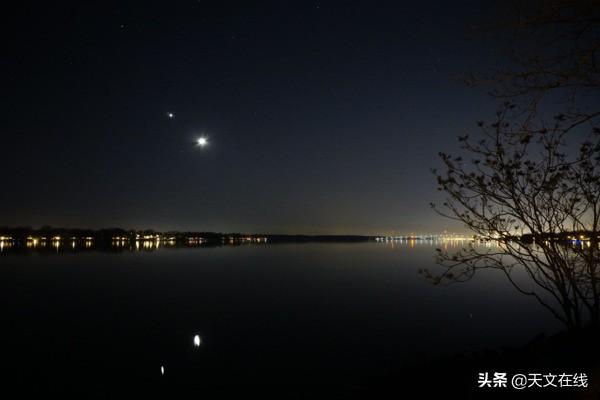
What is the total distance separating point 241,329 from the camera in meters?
17.5

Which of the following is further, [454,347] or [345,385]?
[454,347]

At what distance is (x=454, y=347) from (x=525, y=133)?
522 inches

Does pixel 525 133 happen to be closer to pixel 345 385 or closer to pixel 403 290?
pixel 345 385

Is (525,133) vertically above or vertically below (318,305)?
above

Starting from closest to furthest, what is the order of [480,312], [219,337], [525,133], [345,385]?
[525,133]
[345,385]
[219,337]
[480,312]

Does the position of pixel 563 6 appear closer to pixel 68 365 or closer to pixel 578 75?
pixel 578 75

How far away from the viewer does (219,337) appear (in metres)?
16.0

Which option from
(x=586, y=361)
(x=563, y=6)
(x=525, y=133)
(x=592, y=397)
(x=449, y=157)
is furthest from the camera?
(x=449, y=157)

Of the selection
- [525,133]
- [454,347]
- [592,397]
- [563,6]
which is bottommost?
[454,347]

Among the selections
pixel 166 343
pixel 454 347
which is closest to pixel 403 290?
pixel 454 347

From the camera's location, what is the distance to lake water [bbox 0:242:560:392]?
11836 millimetres

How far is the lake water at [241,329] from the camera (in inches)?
466

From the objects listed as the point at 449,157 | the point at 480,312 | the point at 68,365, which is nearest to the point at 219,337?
the point at 68,365

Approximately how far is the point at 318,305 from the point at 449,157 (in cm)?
1872
